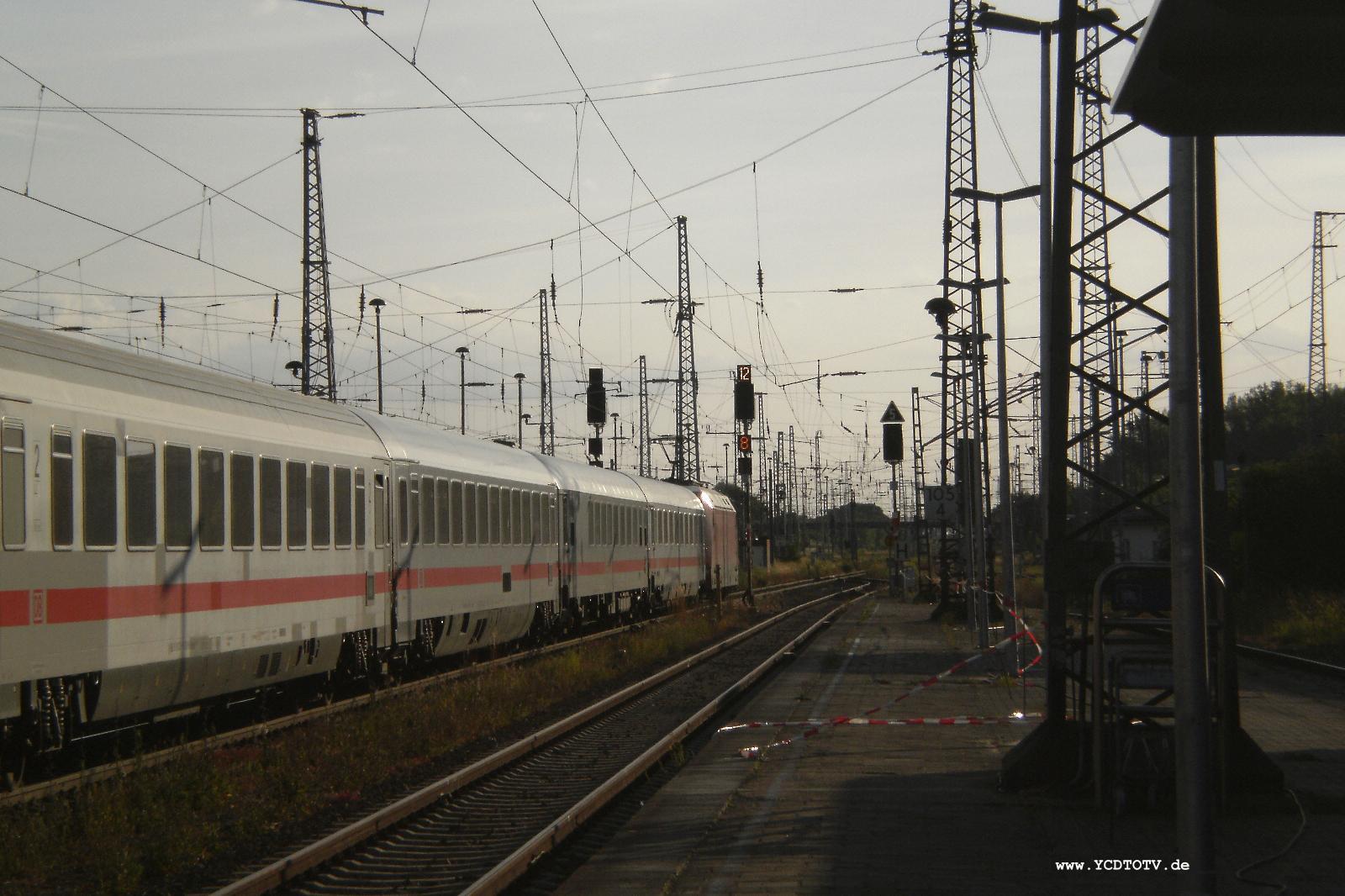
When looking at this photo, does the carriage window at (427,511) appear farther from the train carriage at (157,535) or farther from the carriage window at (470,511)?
the train carriage at (157,535)

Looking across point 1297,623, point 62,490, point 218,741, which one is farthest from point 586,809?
point 1297,623

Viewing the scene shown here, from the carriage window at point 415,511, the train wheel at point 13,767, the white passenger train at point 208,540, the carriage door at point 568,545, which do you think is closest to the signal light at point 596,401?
the carriage door at point 568,545

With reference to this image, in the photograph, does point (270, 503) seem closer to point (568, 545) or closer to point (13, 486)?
point (13, 486)

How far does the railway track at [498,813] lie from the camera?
352 inches

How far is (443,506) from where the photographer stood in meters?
21.2

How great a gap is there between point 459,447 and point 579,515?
758cm

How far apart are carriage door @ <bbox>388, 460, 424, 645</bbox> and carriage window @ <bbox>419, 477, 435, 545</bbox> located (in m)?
0.20

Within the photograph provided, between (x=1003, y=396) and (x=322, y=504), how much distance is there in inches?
465

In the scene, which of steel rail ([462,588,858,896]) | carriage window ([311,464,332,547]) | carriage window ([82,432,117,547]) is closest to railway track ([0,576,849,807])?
carriage window ([82,432,117,547])

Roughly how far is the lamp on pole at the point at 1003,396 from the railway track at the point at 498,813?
18.7 feet

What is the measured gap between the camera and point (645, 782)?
1280cm

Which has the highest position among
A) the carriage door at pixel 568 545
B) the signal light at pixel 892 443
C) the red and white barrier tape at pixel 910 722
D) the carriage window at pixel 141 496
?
the signal light at pixel 892 443

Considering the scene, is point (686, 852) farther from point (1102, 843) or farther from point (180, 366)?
point (180, 366)

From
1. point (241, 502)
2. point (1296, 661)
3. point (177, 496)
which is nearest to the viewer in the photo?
point (177, 496)
